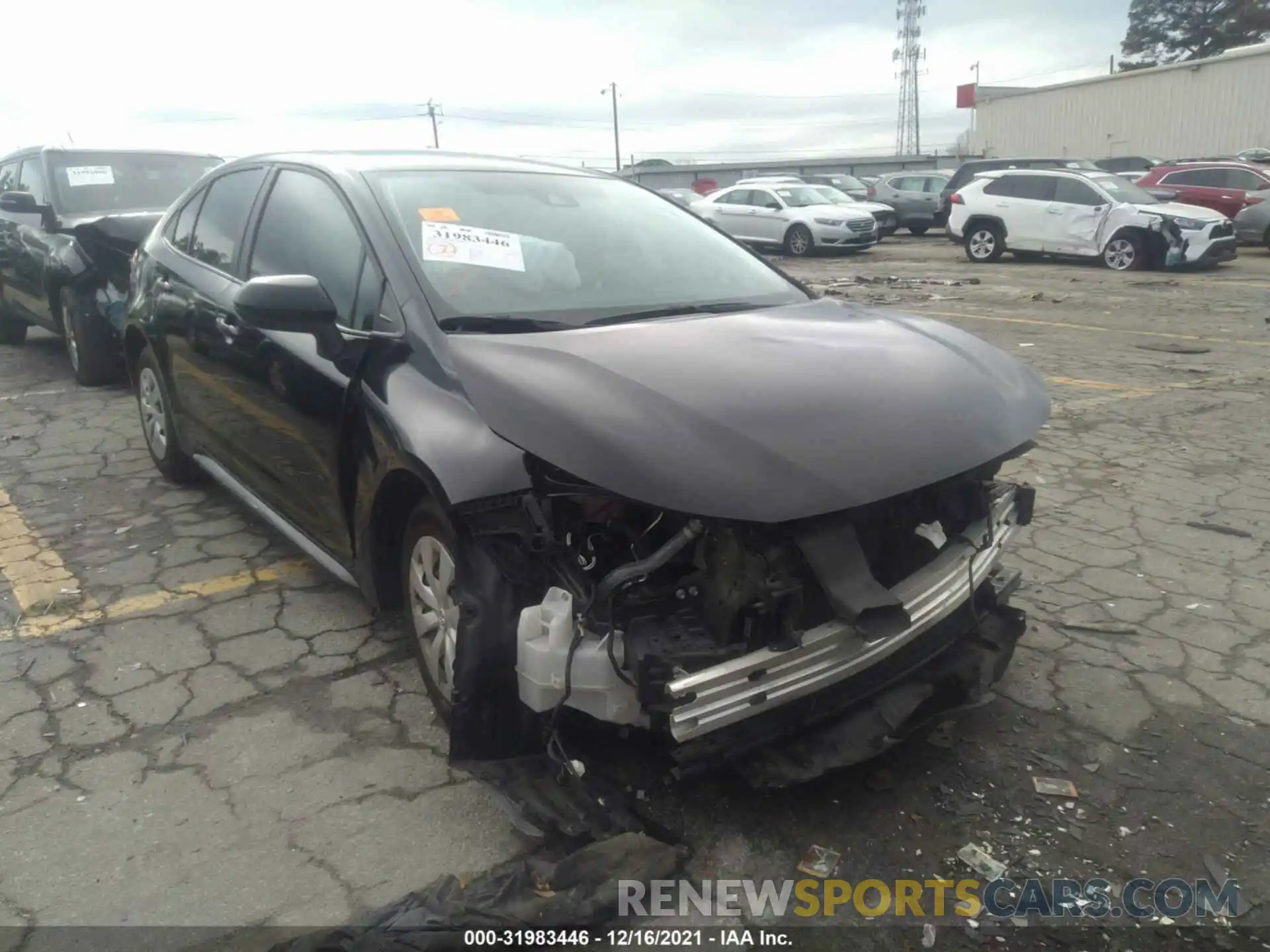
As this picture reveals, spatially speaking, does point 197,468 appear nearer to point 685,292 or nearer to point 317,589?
point 317,589

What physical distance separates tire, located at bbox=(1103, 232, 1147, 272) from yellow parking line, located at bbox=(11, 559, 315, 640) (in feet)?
49.9

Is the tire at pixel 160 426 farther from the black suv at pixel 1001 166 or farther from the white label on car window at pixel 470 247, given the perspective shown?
the black suv at pixel 1001 166

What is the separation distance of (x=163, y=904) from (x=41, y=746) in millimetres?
914

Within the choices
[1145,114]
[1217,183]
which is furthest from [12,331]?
[1145,114]

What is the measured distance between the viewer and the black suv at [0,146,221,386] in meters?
6.75

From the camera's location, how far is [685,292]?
3232mm

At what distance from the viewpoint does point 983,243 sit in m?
17.8

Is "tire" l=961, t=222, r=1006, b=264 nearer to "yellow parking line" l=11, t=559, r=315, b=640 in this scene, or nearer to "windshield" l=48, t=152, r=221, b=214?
"windshield" l=48, t=152, r=221, b=214

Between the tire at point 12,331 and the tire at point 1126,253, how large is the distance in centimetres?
1523

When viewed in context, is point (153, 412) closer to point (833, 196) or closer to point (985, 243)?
point (985, 243)

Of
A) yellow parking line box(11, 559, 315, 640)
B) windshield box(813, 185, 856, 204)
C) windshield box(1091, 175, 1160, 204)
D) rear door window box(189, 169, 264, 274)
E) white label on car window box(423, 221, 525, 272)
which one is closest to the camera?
white label on car window box(423, 221, 525, 272)

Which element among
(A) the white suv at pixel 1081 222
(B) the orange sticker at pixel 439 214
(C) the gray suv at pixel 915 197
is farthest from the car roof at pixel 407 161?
(C) the gray suv at pixel 915 197

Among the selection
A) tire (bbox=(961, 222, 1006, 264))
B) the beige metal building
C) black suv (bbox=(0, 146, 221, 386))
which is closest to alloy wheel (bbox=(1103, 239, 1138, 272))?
tire (bbox=(961, 222, 1006, 264))

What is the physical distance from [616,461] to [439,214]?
143 cm
